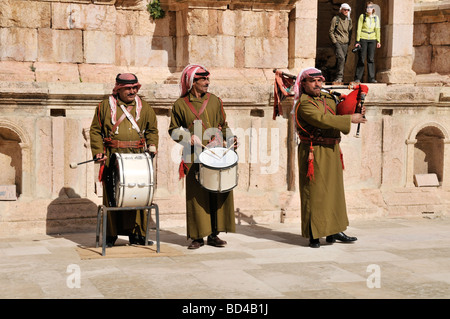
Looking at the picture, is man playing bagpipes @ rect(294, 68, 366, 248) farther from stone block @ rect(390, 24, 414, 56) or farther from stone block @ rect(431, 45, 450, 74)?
stone block @ rect(431, 45, 450, 74)

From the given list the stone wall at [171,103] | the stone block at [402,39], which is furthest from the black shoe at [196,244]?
the stone block at [402,39]

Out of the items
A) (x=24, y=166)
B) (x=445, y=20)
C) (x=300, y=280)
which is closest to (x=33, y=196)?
(x=24, y=166)

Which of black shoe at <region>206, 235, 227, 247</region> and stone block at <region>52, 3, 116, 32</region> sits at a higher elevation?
stone block at <region>52, 3, 116, 32</region>

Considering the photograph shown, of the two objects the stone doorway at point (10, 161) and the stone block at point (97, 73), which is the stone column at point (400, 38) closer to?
the stone block at point (97, 73)

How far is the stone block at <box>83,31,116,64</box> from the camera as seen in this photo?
9734mm

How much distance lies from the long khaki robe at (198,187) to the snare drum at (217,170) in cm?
22

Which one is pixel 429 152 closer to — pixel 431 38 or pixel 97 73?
pixel 431 38

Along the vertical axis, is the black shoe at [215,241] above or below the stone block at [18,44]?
below

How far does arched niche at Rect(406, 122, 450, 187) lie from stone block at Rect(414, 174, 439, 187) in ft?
0.21

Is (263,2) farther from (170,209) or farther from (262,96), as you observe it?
(170,209)

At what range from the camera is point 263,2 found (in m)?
10.4

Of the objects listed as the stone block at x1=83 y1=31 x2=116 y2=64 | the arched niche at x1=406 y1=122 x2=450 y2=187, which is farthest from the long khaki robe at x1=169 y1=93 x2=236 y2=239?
the arched niche at x1=406 y1=122 x2=450 y2=187

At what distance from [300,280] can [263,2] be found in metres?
5.08

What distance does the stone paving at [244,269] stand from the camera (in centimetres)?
588
